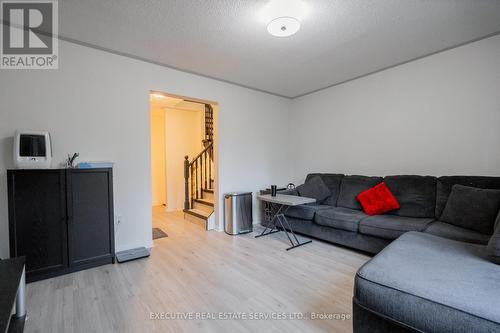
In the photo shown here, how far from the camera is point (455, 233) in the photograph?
7.38 feet

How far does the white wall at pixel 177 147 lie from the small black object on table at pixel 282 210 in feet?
9.11

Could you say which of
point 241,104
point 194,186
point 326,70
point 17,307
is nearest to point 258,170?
point 241,104

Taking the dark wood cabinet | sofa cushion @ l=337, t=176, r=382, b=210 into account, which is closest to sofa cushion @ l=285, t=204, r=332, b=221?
sofa cushion @ l=337, t=176, r=382, b=210

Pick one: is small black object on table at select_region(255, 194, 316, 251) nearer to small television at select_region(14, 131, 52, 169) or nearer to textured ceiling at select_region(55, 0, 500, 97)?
textured ceiling at select_region(55, 0, 500, 97)

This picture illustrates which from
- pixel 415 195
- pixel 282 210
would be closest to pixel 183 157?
pixel 282 210

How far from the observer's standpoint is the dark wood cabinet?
7.21ft

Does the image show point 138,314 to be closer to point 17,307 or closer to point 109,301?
point 109,301

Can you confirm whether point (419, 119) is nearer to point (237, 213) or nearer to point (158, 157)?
point (237, 213)

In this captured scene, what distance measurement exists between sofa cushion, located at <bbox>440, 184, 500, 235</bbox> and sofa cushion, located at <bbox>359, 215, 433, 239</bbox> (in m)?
0.26

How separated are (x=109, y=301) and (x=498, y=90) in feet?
15.1

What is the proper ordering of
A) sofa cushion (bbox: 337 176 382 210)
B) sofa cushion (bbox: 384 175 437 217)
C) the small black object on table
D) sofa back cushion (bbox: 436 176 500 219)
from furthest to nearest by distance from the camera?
sofa cushion (bbox: 337 176 382 210)
the small black object on table
sofa cushion (bbox: 384 175 437 217)
sofa back cushion (bbox: 436 176 500 219)

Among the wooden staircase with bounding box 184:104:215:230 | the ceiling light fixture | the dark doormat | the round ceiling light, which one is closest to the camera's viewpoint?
the ceiling light fixture

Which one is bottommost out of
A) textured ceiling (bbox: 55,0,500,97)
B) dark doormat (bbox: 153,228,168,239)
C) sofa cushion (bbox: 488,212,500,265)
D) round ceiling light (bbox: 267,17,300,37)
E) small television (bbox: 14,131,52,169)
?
dark doormat (bbox: 153,228,168,239)

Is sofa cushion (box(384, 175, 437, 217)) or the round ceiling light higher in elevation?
the round ceiling light
